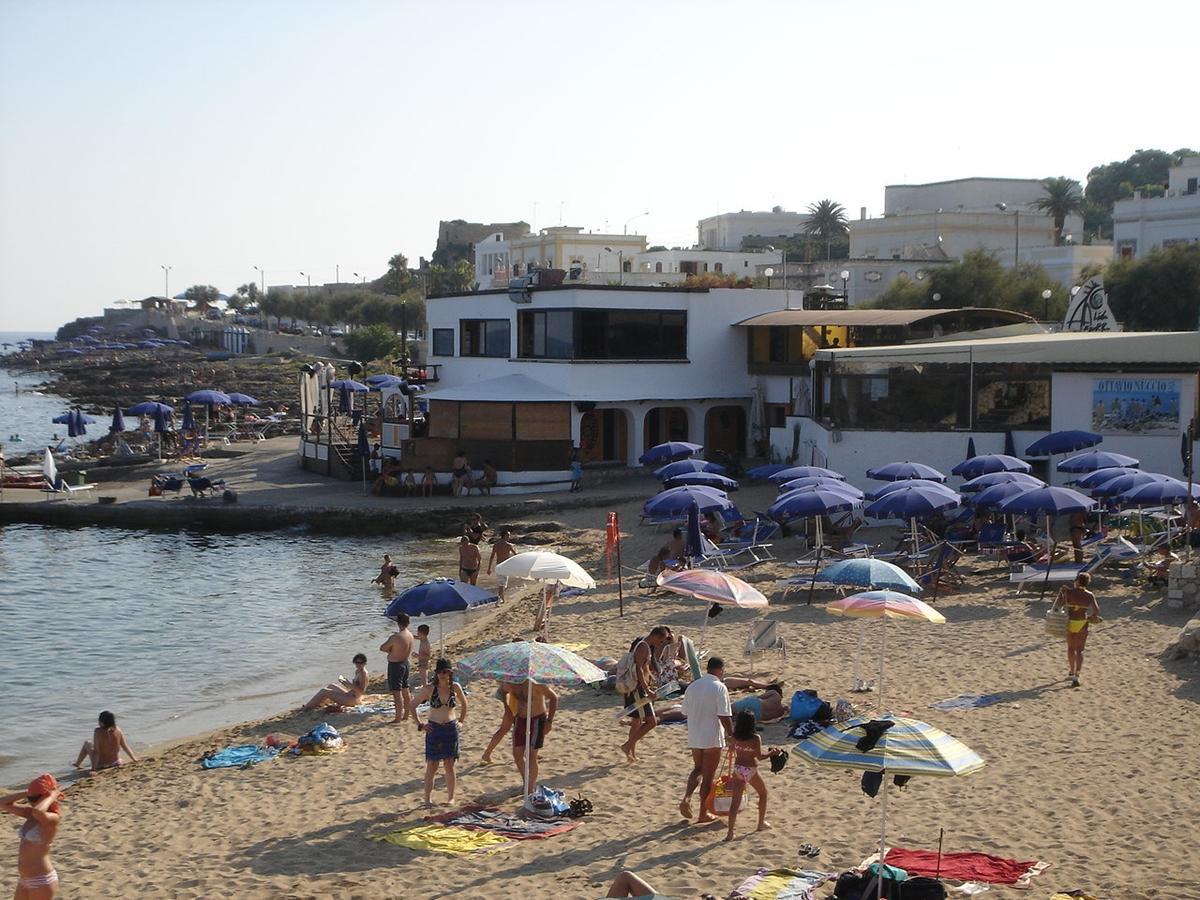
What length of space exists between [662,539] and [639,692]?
15834mm

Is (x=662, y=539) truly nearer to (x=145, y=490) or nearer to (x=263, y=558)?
(x=263, y=558)

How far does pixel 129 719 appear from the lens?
1900cm

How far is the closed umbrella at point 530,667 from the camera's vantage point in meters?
11.8

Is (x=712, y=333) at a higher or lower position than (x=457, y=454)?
higher

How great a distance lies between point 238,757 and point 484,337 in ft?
97.8

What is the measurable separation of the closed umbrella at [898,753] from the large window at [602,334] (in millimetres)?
31039

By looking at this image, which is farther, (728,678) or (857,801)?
(728,678)

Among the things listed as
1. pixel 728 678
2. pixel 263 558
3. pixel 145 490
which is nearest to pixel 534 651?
pixel 728 678

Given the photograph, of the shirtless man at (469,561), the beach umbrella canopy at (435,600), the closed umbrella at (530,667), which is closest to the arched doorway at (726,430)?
the shirtless man at (469,561)

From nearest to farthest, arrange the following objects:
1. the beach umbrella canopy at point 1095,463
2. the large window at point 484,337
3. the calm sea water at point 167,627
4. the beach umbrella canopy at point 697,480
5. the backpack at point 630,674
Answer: the backpack at point 630,674
the calm sea water at point 167,627
the beach umbrella canopy at point 1095,463
the beach umbrella canopy at point 697,480
the large window at point 484,337

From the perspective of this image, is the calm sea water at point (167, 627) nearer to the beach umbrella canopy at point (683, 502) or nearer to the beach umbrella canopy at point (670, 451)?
the beach umbrella canopy at point (683, 502)

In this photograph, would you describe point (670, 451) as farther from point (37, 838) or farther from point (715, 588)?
point (37, 838)

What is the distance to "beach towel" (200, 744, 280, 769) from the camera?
15.1 m

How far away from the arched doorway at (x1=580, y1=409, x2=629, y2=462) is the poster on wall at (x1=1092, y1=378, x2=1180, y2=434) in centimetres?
1636
